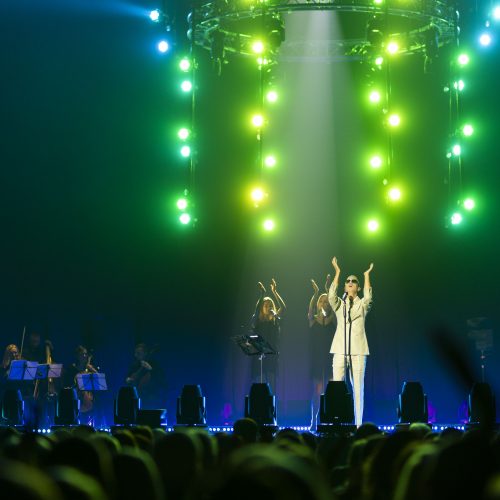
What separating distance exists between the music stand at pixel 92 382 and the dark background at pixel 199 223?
2027 mm

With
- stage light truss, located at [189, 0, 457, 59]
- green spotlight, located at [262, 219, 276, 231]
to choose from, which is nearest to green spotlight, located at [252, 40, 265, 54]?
stage light truss, located at [189, 0, 457, 59]

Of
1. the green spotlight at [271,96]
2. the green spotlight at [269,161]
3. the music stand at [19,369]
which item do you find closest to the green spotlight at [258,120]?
the green spotlight at [271,96]

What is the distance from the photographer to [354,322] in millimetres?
14805

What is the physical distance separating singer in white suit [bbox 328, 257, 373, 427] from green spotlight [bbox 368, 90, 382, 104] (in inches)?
169

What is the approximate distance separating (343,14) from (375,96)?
5.18 ft

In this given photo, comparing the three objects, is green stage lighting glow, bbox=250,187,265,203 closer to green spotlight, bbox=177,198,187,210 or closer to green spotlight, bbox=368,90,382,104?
green spotlight, bbox=177,198,187,210

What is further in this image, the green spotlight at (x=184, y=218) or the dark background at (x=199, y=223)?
the dark background at (x=199, y=223)

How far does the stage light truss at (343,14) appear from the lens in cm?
1527

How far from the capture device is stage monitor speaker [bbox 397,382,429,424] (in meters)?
12.8

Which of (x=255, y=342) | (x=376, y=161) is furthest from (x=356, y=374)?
(x=376, y=161)

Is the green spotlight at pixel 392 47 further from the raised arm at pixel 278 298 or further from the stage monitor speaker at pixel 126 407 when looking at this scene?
the stage monitor speaker at pixel 126 407

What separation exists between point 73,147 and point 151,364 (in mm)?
4067

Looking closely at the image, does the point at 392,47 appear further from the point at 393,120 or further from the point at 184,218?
the point at 184,218

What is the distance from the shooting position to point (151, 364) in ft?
56.5
